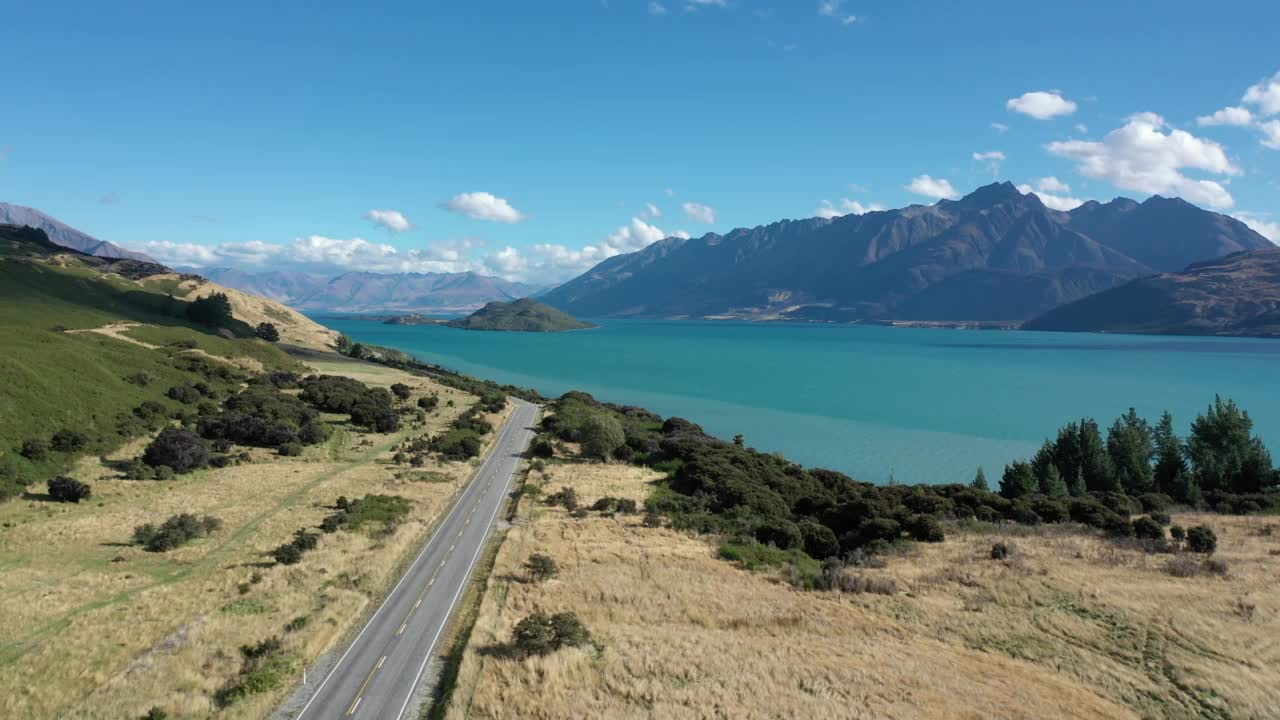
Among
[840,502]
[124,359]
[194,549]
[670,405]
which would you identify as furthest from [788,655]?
[670,405]

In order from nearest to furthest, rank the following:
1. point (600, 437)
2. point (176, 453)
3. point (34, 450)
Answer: point (34, 450) → point (176, 453) → point (600, 437)

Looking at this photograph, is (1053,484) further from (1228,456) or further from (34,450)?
(34,450)

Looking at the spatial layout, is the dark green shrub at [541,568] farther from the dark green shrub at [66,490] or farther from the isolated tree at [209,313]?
the isolated tree at [209,313]

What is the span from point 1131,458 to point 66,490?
92.8 metres

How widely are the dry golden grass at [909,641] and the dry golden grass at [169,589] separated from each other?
27.8 ft

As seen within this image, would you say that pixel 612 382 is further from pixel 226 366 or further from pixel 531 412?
pixel 226 366

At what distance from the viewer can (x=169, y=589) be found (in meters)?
31.8

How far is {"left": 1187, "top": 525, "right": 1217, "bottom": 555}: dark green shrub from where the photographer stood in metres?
35.3

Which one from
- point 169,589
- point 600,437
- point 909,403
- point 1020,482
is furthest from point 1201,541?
point 909,403

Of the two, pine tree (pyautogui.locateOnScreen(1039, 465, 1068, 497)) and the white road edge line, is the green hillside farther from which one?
pine tree (pyautogui.locateOnScreen(1039, 465, 1068, 497))

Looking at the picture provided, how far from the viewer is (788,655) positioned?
81.0 ft

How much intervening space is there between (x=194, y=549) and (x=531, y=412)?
2366 inches

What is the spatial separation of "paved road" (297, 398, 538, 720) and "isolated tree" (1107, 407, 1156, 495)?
62353mm

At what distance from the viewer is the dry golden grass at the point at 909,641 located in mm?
21297
